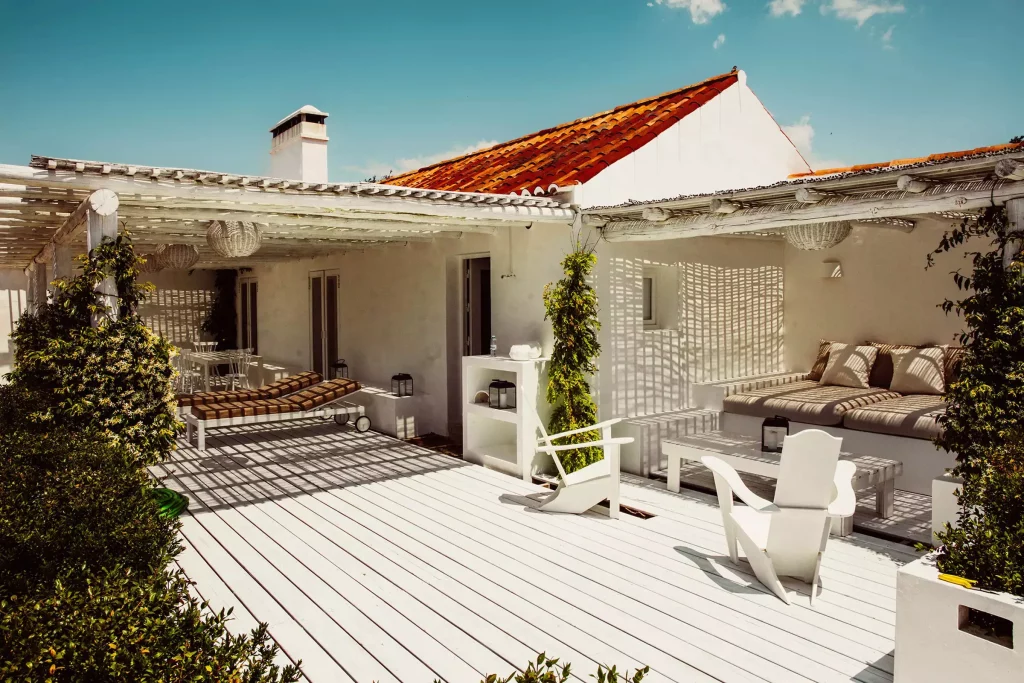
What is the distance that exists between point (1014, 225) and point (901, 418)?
8.20ft

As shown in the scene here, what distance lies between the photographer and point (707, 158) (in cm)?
864

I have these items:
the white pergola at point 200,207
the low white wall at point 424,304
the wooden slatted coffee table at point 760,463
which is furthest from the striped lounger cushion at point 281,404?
the wooden slatted coffee table at point 760,463

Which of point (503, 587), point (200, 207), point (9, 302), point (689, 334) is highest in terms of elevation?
point (200, 207)

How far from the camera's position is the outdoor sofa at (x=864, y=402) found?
6.18 meters

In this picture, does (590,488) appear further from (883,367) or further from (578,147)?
(578,147)

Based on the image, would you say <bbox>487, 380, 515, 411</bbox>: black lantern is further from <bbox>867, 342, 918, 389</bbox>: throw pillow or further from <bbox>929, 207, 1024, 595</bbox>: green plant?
<bbox>867, 342, 918, 389</bbox>: throw pillow

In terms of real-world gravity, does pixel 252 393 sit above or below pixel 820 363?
below

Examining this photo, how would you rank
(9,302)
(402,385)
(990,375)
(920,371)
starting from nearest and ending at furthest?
1. (990,375)
2. (920,371)
3. (402,385)
4. (9,302)

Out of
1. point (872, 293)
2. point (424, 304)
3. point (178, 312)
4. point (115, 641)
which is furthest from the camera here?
point (178, 312)

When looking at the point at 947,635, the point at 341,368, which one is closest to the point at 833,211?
the point at 947,635

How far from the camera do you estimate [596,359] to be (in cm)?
723

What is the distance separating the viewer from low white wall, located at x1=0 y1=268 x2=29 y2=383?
13.0 metres

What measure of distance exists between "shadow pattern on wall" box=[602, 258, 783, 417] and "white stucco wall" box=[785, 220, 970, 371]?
0.26 metres

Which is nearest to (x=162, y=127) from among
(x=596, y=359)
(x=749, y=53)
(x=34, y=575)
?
(x=749, y=53)
